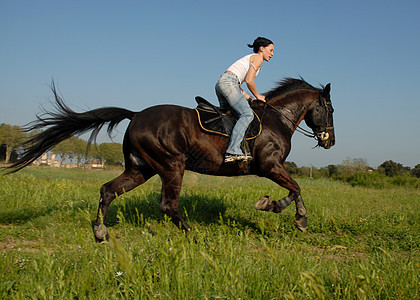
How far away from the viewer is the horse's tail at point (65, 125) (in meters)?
5.50

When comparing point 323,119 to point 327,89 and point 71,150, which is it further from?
point 71,150

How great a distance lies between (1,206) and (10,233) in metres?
1.96

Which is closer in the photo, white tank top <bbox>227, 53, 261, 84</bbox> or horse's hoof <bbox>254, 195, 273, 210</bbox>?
horse's hoof <bbox>254, 195, 273, 210</bbox>

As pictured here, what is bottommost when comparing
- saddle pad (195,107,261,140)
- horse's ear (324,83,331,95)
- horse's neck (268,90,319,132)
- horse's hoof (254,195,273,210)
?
horse's hoof (254,195,273,210)

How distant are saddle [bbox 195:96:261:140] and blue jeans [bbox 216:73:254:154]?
0.13 meters

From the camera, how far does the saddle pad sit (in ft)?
17.4

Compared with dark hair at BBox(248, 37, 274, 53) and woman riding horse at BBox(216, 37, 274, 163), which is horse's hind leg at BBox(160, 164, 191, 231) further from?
dark hair at BBox(248, 37, 274, 53)

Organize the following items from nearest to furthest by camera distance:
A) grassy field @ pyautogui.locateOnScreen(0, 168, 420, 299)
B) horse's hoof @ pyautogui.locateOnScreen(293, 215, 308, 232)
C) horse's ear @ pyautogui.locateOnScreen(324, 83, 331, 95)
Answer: grassy field @ pyautogui.locateOnScreen(0, 168, 420, 299)
horse's hoof @ pyautogui.locateOnScreen(293, 215, 308, 232)
horse's ear @ pyautogui.locateOnScreen(324, 83, 331, 95)

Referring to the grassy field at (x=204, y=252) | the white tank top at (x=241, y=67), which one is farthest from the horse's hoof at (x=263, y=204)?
the white tank top at (x=241, y=67)

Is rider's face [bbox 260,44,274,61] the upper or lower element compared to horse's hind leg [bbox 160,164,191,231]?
→ upper

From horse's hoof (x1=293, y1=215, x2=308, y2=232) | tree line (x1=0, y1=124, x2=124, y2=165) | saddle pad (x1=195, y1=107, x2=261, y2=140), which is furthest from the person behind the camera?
tree line (x1=0, y1=124, x2=124, y2=165)

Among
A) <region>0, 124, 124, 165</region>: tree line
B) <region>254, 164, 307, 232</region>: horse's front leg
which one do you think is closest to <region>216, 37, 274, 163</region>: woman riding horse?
<region>254, 164, 307, 232</region>: horse's front leg

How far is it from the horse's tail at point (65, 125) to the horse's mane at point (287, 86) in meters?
2.65

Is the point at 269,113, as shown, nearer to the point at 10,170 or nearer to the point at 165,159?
the point at 165,159
